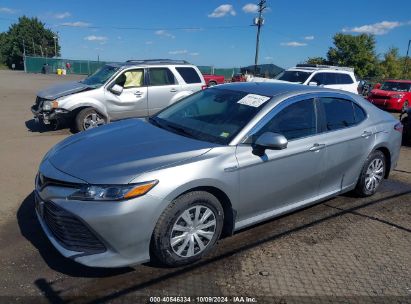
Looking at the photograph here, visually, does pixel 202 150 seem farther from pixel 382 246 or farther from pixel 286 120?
pixel 382 246

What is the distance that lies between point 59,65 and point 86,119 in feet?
173

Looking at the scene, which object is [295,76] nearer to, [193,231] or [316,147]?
[316,147]

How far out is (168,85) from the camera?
32.5 ft

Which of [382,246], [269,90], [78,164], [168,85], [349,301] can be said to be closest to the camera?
[349,301]

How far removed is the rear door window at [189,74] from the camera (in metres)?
→ 10.2

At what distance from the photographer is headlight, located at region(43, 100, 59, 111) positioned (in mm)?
8617

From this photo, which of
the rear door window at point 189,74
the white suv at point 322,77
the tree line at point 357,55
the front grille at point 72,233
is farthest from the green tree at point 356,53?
the front grille at point 72,233

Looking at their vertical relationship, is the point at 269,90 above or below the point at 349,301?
above

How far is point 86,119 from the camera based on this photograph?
8.96 metres

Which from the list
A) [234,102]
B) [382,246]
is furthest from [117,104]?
[382,246]

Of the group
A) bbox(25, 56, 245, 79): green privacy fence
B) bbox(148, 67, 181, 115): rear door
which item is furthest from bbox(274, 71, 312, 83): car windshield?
bbox(25, 56, 245, 79): green privacy fence

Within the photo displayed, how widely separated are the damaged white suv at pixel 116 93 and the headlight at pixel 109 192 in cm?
611

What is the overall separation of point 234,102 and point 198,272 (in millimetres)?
1874

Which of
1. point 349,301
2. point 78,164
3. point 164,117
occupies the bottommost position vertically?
point 349,301
